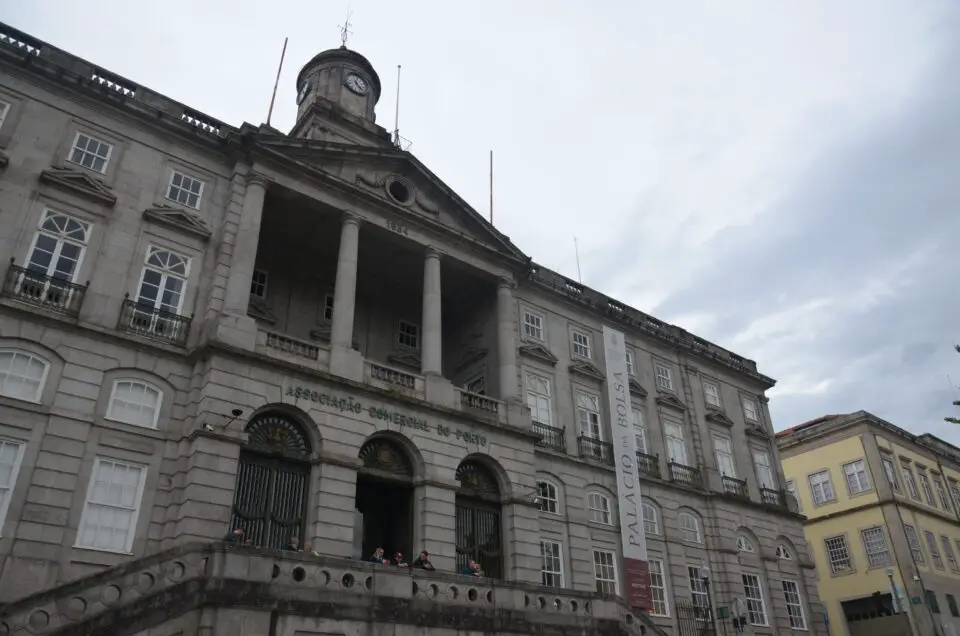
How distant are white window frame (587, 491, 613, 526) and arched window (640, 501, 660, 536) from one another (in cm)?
172

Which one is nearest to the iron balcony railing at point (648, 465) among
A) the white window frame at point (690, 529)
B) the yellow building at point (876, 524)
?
the white window frame at point (690, 529)

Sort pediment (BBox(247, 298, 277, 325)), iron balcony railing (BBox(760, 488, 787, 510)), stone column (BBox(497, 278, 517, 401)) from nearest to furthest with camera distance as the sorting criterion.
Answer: pediment (BBox(247, 298, 277, 325)) → stone column (BBox(497, 278, 517, 401)) → iron balcony railing (BBox(760, 488, 787, 510))

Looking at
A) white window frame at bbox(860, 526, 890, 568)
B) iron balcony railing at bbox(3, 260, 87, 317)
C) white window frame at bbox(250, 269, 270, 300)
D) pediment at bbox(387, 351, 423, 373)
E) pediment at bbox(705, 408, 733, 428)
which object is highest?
white window frame at bbox(250, 269, 270, 300)

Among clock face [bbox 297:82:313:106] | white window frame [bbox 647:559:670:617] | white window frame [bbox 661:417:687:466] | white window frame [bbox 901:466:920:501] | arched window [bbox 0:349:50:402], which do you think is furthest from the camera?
white window frame [bbox 901:466:920:501]

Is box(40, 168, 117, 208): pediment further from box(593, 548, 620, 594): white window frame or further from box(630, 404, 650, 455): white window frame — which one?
box(630, 404, 650, 455): white window frame

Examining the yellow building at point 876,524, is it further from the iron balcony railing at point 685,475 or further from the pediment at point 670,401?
the pediment at point 670,401

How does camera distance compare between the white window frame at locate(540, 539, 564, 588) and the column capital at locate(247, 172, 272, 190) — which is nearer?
the column capital at locate(247, 172, 272, 190)

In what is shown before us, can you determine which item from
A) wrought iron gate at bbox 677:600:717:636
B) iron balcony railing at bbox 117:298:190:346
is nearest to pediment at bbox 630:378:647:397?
wrought iron gate at bbox 677:600:717:636

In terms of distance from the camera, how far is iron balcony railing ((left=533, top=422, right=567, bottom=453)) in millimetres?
29438

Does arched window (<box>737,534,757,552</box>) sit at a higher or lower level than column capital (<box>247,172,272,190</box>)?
lower

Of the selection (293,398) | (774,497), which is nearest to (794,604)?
(774,497)

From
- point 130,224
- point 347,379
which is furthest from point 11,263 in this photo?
point 347,379

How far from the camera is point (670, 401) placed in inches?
1403

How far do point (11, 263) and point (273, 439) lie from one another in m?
8.18
